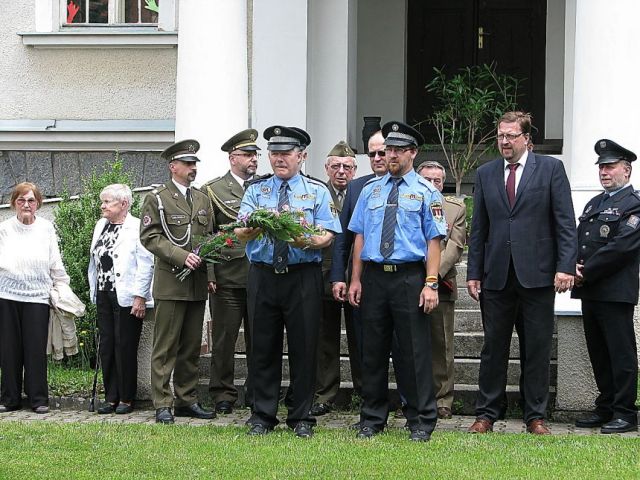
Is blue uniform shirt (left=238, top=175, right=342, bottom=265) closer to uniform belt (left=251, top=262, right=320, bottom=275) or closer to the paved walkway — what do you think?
uniform belt (left=251, top=262, right=320, bottom=275)

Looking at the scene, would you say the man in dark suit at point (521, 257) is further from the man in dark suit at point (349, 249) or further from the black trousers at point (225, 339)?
the black trousers at point (225, 339)

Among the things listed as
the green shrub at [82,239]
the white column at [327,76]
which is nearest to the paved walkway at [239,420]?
the green shrub at [82,239]

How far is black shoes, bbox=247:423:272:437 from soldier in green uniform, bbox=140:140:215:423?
3.30ft

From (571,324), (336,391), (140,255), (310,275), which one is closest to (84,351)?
(140,255)

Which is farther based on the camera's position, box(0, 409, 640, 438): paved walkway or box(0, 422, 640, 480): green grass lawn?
box(0, 409, 640, 438): paved walkway

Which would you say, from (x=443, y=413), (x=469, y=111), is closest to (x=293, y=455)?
(x=443, y=413)

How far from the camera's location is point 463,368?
10414 mm

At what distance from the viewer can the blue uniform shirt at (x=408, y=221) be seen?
28.1ft

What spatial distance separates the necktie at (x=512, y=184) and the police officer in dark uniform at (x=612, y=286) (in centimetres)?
76

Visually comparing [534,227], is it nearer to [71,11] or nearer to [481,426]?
[481,426]

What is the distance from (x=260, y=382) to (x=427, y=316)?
123 centimetres

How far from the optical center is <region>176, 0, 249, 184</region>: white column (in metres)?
11.8

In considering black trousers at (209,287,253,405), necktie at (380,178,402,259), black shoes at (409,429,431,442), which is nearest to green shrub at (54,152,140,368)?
black trousers at (209,287,253,405)

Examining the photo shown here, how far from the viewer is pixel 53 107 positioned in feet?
47.5
